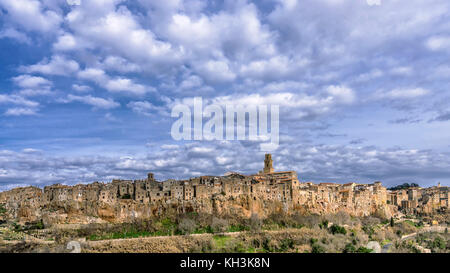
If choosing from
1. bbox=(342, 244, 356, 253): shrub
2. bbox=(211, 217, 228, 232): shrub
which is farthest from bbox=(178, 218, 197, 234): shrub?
bbox=(342, 244, 356, 253): shrub

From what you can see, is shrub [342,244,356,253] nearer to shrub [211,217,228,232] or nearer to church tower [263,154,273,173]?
shrub [211,217,228,232]

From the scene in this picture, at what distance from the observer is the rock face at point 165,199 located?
41.2 meters

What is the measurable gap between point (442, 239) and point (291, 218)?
2032 centimetres

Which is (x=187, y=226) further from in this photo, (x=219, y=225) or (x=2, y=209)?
(x=2, y=209)

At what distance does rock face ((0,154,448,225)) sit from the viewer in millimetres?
41250

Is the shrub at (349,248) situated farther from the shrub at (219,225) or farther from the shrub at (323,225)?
the shrub at (219,225)

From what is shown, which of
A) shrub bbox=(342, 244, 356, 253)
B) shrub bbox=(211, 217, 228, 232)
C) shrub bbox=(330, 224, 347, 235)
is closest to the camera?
shrub bbox=(342, 244, 356, 253)

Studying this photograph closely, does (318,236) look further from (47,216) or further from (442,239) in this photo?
(47,216)

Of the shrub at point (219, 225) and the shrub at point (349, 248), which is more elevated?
the shrub at point (219, 225)

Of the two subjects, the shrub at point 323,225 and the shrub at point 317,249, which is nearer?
the shrub at point 317,249

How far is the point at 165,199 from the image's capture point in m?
45.7

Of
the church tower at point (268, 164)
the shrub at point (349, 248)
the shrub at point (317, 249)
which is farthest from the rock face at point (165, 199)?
the church tower at point (268, 164)

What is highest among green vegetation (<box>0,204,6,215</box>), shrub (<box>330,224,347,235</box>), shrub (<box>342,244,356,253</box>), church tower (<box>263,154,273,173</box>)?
church tower (<box>263,154,273,173</box>)

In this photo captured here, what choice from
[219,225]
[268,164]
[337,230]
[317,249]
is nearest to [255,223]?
[219,225]
